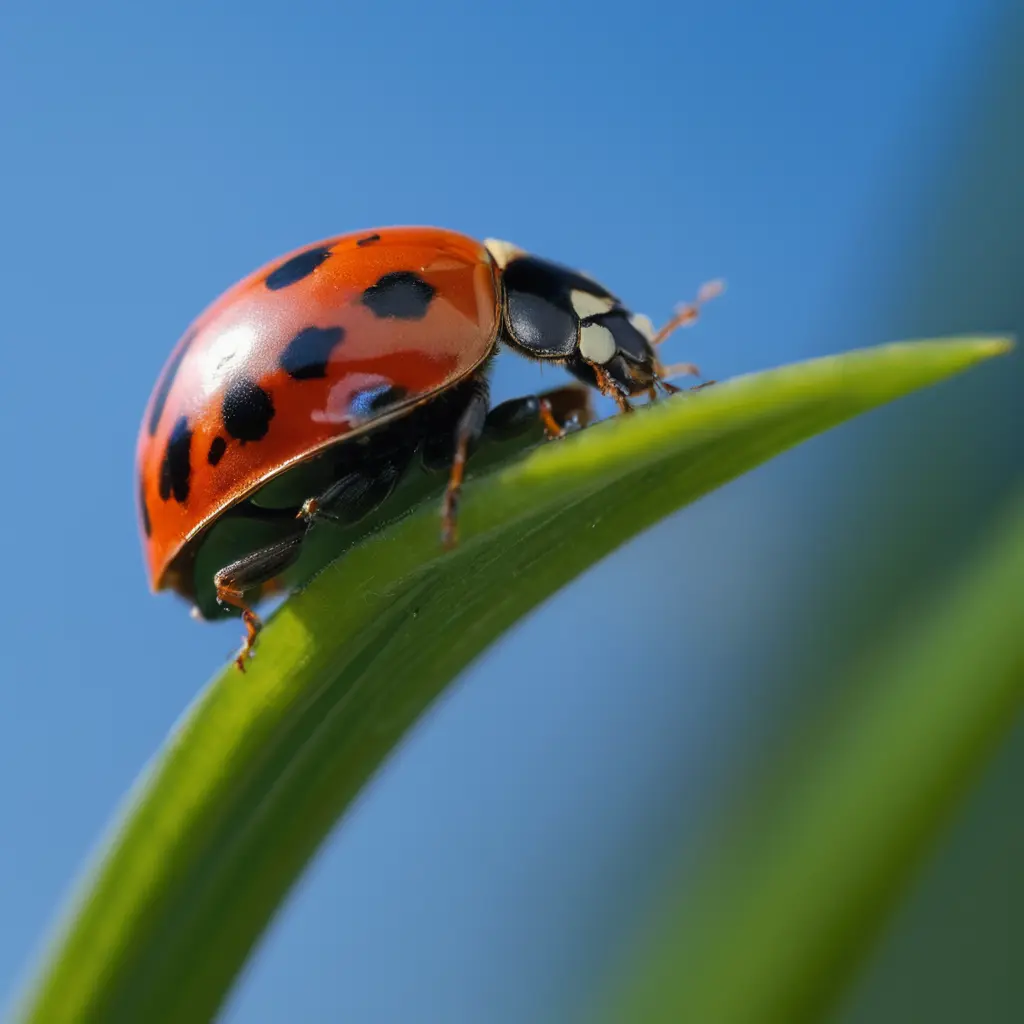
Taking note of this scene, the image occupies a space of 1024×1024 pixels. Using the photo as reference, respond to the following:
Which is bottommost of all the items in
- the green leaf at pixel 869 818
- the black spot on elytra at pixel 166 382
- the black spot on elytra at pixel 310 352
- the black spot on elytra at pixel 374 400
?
the green leaf at pixel 869 818

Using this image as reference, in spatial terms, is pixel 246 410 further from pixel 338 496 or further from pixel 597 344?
pixel 597 344

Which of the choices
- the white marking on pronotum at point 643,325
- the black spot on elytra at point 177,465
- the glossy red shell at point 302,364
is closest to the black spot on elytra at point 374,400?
the glossy red shell at point 302,364

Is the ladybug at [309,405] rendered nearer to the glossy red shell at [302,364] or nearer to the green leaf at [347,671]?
the glossy red shell at [302,364]

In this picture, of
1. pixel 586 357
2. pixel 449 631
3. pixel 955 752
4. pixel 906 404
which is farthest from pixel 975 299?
pixel 449 631

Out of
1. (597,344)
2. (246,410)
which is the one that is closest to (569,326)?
(597,344)

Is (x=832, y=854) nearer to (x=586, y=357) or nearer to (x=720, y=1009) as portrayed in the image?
(x=720, y=1009)

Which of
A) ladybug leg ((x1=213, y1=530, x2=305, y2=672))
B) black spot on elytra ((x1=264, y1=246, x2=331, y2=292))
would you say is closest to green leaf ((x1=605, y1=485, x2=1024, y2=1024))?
ladybug leg ((x1=213, y1=530, x2=305, y2=672))
